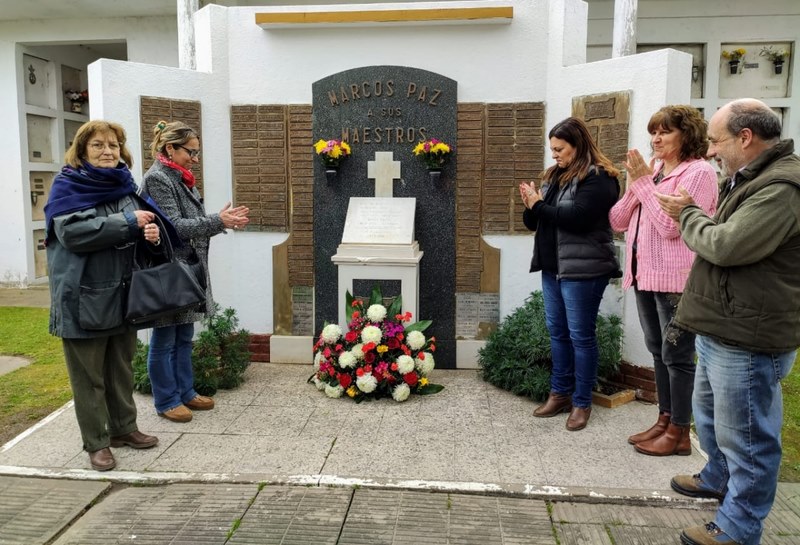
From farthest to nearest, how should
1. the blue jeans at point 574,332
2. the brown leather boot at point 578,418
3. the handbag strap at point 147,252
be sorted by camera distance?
the brown leather boot at point 578,418 → the blue jeans at point 574,332 → the handbag strap at point 147,252

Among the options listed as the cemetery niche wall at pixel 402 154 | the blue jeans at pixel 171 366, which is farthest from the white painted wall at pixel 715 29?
the blue jeans at pixel 171 366

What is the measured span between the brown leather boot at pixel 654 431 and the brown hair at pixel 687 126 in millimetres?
1376

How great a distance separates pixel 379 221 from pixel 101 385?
2.23 m

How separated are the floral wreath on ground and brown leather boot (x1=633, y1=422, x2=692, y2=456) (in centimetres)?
149

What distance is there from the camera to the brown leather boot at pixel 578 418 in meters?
3.83

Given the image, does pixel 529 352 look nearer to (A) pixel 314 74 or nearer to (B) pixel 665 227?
(B) pixel 665 227

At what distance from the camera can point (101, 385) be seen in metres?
3.30

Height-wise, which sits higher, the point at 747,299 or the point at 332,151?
the point at 332,151

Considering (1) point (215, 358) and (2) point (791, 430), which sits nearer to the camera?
(2) point (791, 430)

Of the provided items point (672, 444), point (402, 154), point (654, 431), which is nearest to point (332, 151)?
point (402, 154)

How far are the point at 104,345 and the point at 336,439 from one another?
1316 millimetres

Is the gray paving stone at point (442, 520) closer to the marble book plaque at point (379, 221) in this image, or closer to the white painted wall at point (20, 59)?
the marble book plaque at point (379, 221)

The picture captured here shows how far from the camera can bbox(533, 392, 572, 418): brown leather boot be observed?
404 centimetres

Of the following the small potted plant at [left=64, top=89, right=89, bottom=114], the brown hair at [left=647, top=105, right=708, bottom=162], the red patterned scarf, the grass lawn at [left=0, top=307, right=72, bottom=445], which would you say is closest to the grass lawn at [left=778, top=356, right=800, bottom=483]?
the brown hair at [left=647, top=105, right=708, bottom=162]
